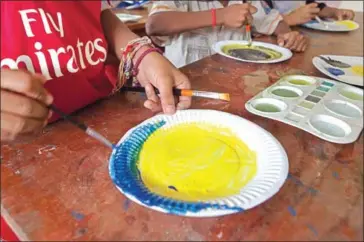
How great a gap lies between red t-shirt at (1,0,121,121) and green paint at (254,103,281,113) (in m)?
0.28

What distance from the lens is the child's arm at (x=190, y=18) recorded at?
1.09 meters

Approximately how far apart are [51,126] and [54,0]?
199 millimetres

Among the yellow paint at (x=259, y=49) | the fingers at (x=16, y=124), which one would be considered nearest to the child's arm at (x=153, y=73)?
the fingers at (x=16, y=124)

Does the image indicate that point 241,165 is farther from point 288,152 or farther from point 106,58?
point 106,58

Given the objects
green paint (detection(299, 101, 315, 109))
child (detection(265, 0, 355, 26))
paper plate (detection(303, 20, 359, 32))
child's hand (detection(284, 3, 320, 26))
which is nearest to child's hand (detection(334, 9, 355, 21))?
child (detection(265, 0, 355, 26))

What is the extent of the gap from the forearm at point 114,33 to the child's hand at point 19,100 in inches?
10.6

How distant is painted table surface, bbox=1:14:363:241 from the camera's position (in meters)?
0.36

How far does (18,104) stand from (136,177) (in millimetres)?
165

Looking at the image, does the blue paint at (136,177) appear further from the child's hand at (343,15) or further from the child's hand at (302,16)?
the child's hand at (343,15)

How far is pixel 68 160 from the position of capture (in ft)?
1.55

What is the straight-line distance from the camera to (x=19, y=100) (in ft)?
1.32

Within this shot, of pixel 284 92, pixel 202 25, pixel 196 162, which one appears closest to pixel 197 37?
pixel 202 25

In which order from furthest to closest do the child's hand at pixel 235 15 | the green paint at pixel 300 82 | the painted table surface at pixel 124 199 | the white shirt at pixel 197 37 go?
the white shirt at pixel 197 37
the child's hand at pixel 235 15
the green paint at pixel 300 82
the painted table surface at pixel 124 199

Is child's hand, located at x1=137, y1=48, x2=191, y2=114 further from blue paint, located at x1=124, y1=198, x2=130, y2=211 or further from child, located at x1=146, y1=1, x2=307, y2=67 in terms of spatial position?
child, located at x1=146, y1=1, x2=307, y2=67
